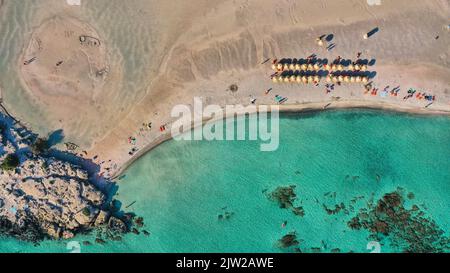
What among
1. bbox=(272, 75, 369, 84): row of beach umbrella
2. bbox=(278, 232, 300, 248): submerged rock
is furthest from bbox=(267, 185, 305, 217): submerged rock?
bbox=(272, 75, 369, 84): row of beach umbrella

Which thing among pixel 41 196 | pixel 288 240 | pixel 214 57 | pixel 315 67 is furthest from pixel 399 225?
pixel 41 196

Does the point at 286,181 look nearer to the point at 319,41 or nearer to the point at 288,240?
the point at 288,240

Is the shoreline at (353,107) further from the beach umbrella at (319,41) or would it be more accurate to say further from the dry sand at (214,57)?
the beach umbrella at (319,41)

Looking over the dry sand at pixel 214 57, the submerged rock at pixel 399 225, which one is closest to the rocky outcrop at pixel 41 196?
the dry sand at pixel 214 57

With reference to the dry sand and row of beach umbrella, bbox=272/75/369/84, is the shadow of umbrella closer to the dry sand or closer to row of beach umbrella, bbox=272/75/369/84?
the dry sand
